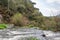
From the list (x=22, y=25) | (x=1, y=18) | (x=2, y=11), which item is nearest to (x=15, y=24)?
(x=22, y=25)

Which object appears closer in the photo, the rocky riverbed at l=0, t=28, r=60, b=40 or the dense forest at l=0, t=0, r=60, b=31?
the rocky riverbed at l=0, t=28, r=60, b=40

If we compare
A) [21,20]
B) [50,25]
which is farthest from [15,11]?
[50,25]

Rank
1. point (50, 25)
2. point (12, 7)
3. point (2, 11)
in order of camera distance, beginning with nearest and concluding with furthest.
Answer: point (50, 25) → point (2, 11) → point (12, 7)

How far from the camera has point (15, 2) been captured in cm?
3006

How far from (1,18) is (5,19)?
83 centimetres

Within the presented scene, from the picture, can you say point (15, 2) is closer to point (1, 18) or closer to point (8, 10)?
point (8, 10)

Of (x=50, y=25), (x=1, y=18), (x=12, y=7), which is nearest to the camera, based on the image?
(x=50, y=25)

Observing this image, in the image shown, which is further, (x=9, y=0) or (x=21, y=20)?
(x=9, y=0)

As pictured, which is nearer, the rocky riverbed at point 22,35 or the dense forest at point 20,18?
the rocky riverbed at point 22,35

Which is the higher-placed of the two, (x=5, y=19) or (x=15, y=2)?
(x=15, y=2)

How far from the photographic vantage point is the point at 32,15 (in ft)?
96.0

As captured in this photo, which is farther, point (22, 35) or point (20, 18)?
point (20, 18)

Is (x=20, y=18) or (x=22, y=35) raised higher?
(x=22, y=35)

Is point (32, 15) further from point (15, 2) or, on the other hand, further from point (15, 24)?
point (15, 24)
